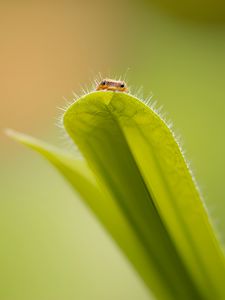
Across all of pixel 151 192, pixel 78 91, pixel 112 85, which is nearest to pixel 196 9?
pixel 78 91

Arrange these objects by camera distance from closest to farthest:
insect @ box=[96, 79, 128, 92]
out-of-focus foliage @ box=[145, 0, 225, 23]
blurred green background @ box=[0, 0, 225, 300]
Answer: insect @ box=[96, 79, 128, 92]
blurred green background @ box=[0, 0, 225, 300]
out-of-focus foliage @ box=[145, 0, 225, 23]

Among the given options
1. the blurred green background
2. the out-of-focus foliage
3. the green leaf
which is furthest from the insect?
the out-of-focus foliage

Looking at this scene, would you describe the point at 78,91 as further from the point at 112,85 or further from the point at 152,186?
the point at 152,186

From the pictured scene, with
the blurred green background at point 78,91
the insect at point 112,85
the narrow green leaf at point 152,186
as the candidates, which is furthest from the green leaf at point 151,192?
the blurred green background at point 78,91

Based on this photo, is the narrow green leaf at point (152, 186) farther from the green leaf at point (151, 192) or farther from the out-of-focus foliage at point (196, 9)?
the out-of-focus foliage at point (196, 9)

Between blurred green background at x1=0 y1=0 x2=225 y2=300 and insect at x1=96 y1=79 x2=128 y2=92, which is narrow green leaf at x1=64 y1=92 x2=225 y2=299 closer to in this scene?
insect at x1=96 y1=79 x2=128 y2=92

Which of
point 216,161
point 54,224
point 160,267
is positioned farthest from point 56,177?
point 160,267

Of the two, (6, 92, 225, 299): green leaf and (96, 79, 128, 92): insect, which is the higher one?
(96, 79, 128, 92): insect
